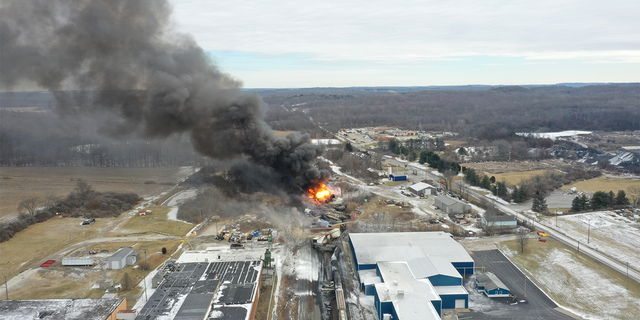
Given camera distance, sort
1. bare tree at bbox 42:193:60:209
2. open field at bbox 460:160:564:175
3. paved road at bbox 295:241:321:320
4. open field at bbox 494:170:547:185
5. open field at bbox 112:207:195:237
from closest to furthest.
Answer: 1. paved road at bbox 295:241:321:320
2. open field at bbox 112:207:195:237
3. bare tree at bbox 42:193:60:209
4. open field at bbox 494:170:547:185
5. open field at bbox 460:160:564:175

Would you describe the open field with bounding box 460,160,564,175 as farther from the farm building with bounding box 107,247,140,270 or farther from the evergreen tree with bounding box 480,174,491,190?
the farm building with bounding box 107,247,140,270

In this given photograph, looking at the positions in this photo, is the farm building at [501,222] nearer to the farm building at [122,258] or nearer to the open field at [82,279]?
the open field at [82,279]

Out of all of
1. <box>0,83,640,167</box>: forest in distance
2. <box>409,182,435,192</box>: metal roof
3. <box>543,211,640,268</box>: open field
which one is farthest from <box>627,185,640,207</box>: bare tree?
<box>0,83,640,167</box>: forest in distance

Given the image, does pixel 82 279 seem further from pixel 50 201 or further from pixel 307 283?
pixel 50 201

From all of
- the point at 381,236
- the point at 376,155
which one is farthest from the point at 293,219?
the point at 376,155

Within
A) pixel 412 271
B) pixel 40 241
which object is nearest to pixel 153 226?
pixel 40 241

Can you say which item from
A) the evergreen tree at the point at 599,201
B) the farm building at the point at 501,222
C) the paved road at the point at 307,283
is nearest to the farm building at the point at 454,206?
the farm building at the point at 501,222

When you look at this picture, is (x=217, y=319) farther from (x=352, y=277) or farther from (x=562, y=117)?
(x=562, y=117)
